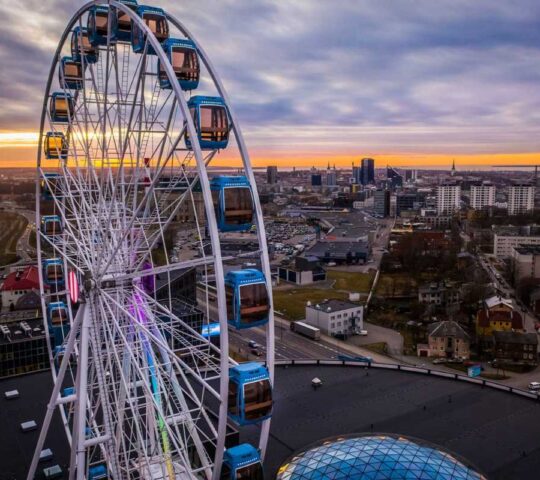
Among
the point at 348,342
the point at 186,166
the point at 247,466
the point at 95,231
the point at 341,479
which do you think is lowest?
the point at 348,342

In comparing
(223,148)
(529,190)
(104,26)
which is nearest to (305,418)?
(223,148)

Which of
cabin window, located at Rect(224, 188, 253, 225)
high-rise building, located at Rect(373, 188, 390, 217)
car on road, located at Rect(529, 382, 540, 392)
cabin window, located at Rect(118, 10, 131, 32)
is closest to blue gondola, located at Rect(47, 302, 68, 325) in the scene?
cabin window, located at Rect(118, 10, 131, 32)

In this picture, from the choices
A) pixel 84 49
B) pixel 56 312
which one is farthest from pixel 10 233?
pixel 84 49

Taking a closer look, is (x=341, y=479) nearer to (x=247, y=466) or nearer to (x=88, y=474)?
(x=247, y=466)

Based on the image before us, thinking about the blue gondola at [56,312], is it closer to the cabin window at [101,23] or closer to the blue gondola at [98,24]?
the blue gondola at [98,24]

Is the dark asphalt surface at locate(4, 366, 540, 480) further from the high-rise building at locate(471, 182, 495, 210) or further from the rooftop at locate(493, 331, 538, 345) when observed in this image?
the high-rise building at locate(471, 182, 495, 210)

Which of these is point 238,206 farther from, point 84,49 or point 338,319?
point 338,319
